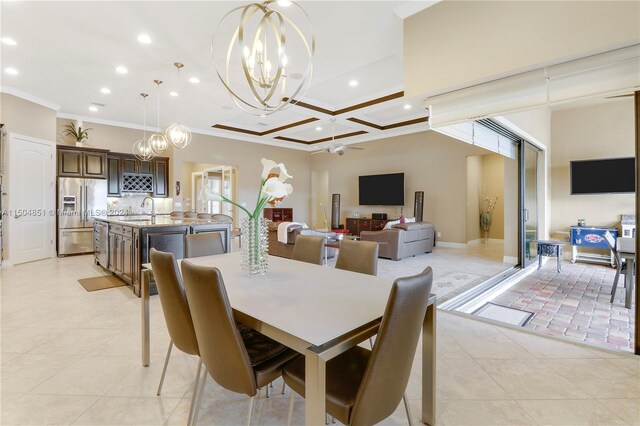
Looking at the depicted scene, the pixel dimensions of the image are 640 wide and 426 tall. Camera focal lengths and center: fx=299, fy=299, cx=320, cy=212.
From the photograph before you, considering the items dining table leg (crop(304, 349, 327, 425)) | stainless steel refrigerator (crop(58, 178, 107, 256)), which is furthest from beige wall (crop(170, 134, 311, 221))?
dining table leg (crop(304, 349, 327, 425))

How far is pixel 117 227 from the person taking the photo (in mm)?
4242

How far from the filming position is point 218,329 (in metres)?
1.19

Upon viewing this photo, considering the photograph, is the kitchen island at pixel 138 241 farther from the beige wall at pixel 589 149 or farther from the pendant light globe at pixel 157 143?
the beige wall at pixel 589 149

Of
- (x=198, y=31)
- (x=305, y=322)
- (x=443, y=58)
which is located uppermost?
(x=198, y=31)

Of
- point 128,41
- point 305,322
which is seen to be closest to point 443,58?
point 305,322

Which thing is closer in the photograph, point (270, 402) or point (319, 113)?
point (270, 402)

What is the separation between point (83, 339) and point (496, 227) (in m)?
9.57

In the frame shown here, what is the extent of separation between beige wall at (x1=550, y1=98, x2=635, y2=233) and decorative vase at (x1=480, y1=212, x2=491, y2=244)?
2205mm

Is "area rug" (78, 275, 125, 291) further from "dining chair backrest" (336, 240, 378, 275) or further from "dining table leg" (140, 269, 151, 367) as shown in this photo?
"dining chair backrest" (336, 240, 378, 275)

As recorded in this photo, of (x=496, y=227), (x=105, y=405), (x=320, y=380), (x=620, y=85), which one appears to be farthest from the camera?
(x=496, y=227)

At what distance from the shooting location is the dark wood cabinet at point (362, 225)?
8.46m

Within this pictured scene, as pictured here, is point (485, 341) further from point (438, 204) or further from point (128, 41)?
point (438, 204)

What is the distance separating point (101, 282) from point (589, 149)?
8.78 meters

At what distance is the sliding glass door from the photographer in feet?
16.8
